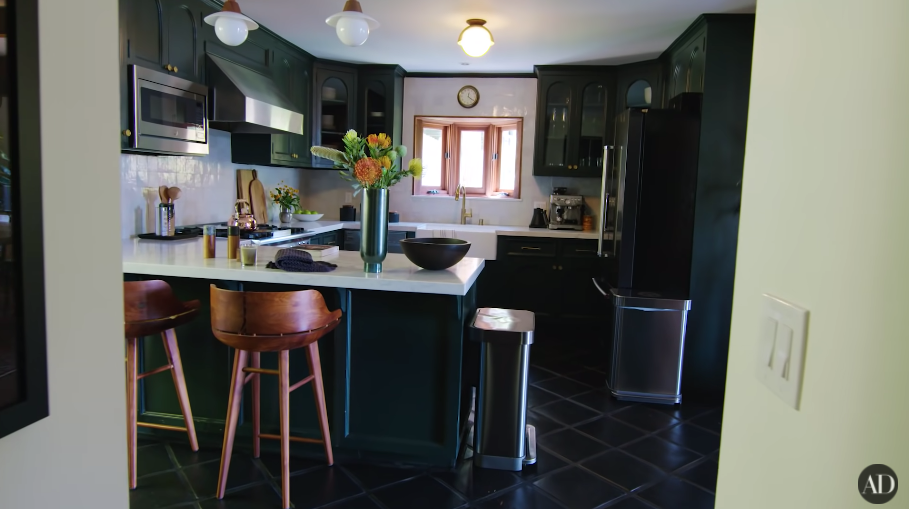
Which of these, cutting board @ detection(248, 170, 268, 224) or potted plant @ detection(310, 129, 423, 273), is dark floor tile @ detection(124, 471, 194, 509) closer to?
potted plant @ detection(310, 129, 423, 273)

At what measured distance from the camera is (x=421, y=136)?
5.86 metres

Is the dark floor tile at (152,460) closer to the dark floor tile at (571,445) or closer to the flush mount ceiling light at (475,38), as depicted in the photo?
the dark floor tile at (571,445)

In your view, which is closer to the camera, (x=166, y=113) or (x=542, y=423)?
(x=542, y=423)

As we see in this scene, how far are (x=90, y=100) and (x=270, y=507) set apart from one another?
5.86ft

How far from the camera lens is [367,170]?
2.52 meters

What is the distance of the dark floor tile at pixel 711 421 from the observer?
3.14 metres

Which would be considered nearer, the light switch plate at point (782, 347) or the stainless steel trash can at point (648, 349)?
the light switch plate at point (782, 347)

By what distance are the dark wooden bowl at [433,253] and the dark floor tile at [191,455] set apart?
1.27 meters

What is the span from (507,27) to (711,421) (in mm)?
2884

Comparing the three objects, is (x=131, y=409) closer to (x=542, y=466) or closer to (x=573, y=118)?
(x=542, y=466)

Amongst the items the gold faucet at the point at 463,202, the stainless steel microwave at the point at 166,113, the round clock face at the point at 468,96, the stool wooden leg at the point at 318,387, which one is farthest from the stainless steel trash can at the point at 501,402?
the round clock face at the point at 468,96

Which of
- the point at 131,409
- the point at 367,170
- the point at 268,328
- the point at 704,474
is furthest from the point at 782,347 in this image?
the point at 131,409

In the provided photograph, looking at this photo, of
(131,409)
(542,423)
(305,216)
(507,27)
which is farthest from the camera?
(305,216)

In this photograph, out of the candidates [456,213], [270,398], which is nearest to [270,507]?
[270,398]
